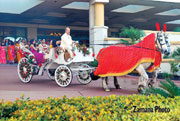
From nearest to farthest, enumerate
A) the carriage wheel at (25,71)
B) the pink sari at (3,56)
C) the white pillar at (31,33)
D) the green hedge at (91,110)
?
the green hedge at (91,110) < the carriage wheel at (25,71) < the pink sari at (3,56) < the white pillar at (31,33)

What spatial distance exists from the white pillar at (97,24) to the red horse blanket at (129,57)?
8.62 meters

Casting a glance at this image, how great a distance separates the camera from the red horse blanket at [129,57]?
24.0 feet

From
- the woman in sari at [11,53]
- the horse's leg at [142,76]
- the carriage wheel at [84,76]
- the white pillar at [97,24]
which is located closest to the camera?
the horse's leg at [142,76]

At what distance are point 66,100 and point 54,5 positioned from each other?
19104 mm

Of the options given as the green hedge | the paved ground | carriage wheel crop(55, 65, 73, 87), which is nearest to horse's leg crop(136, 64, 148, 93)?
the paved ground

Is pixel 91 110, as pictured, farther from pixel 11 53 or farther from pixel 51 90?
pixel 11 53

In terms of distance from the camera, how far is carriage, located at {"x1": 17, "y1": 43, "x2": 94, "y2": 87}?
28.9 feet

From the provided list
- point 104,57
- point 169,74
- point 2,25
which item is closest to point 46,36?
point 2,25

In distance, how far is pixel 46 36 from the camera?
1243 inches

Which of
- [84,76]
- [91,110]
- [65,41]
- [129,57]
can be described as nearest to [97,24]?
[84,76]

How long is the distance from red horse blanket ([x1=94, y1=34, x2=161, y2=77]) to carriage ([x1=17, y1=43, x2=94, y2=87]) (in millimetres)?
1418

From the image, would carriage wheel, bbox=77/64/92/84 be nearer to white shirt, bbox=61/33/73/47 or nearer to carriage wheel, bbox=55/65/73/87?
carriage wheel, bbox=55/65/73/87

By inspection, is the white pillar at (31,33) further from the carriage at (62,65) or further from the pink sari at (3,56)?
the carriage at (62,65)

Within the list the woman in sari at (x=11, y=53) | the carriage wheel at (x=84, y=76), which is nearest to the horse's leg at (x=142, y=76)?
the carriage wheel at (x=84, y=76)
